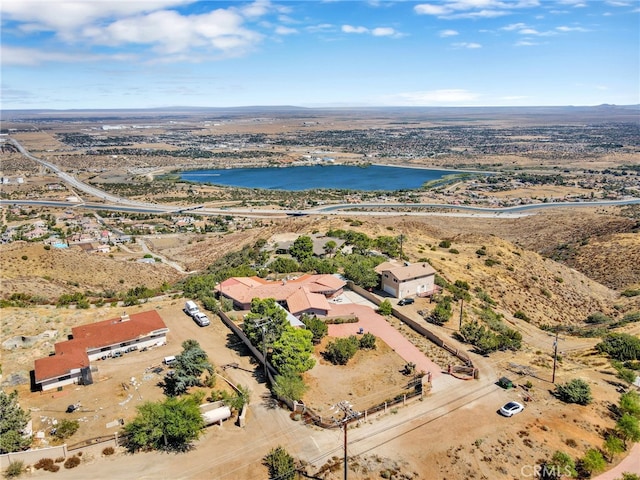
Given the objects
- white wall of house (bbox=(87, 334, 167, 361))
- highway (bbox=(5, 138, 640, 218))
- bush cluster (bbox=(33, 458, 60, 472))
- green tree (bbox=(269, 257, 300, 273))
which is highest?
green tree (bbox=(269, 257, 300, 273))

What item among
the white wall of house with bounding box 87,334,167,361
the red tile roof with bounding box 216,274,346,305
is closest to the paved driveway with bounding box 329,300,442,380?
the red tile roof with bounding box 216,274,346,305

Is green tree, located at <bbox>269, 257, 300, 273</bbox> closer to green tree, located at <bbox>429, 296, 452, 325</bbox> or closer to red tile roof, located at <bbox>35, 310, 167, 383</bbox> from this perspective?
red tile roof, located at <bbox>35, 310, 167, 383</bbox>

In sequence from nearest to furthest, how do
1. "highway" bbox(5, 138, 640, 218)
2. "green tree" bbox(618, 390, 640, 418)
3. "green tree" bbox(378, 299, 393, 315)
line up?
"green tree" bbox(618, 390, 640, 418)
"green tree" bbox(378, 299, 393, 315)
"highway" bbox(5, 138, 640, 218)

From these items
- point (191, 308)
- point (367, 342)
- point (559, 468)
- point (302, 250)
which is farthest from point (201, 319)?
point (559, 468)

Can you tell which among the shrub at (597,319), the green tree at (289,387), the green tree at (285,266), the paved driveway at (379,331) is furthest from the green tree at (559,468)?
the green tree at (285,266)

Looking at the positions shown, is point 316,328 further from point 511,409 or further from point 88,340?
point 88,340
